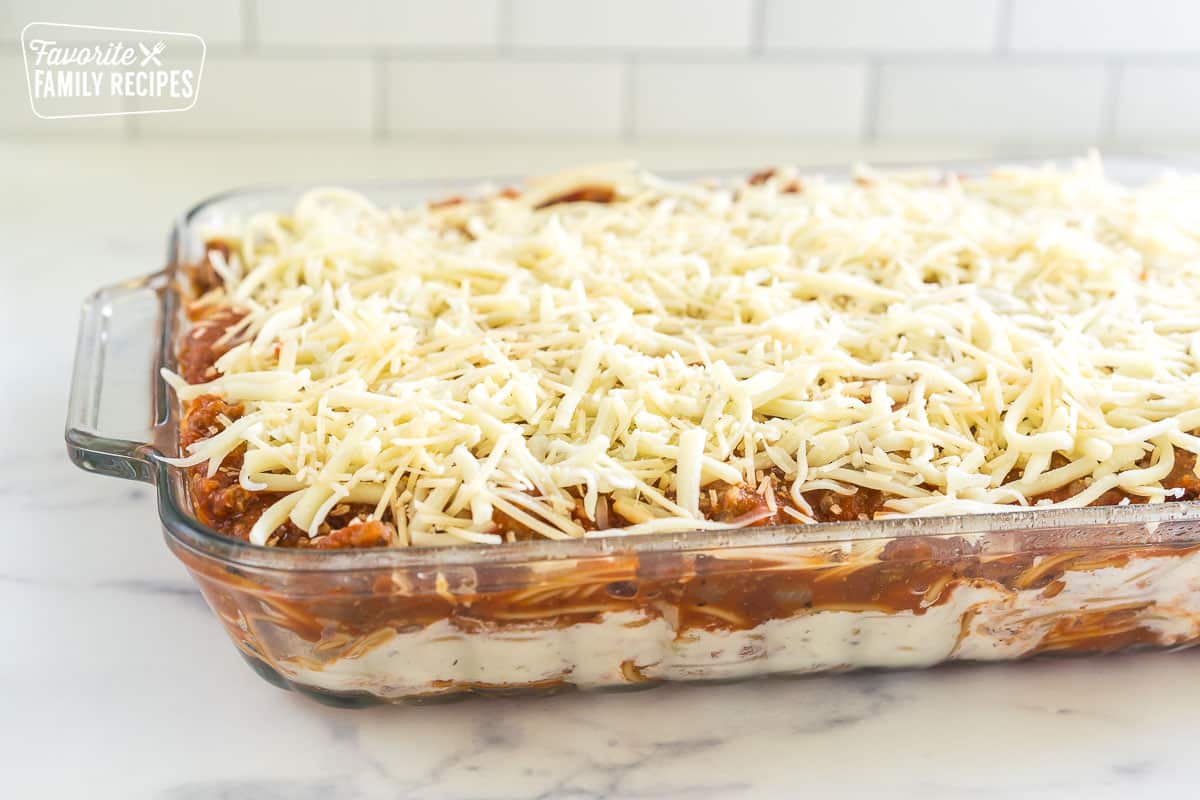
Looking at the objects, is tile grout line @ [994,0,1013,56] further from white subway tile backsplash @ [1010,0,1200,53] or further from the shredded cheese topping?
the shredded cheese topping

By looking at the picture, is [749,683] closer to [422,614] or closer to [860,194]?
[422,614]

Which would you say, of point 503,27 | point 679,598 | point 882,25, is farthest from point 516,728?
point 882,25

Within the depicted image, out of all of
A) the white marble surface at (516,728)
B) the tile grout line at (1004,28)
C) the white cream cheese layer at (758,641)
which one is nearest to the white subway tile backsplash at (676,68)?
the tile grout line at (1004,28)

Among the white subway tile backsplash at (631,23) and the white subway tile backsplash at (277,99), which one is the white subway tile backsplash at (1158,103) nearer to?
the white subway tile backsplash at (631,23)

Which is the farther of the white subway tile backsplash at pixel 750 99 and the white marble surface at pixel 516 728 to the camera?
the white subway tile backsplash at pixel 750 99

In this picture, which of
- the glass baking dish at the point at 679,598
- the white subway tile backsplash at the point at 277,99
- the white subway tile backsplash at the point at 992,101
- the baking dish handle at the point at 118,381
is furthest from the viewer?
the white subway tile backsplash at the point at 992,101

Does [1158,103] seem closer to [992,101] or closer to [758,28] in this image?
[992,101]
